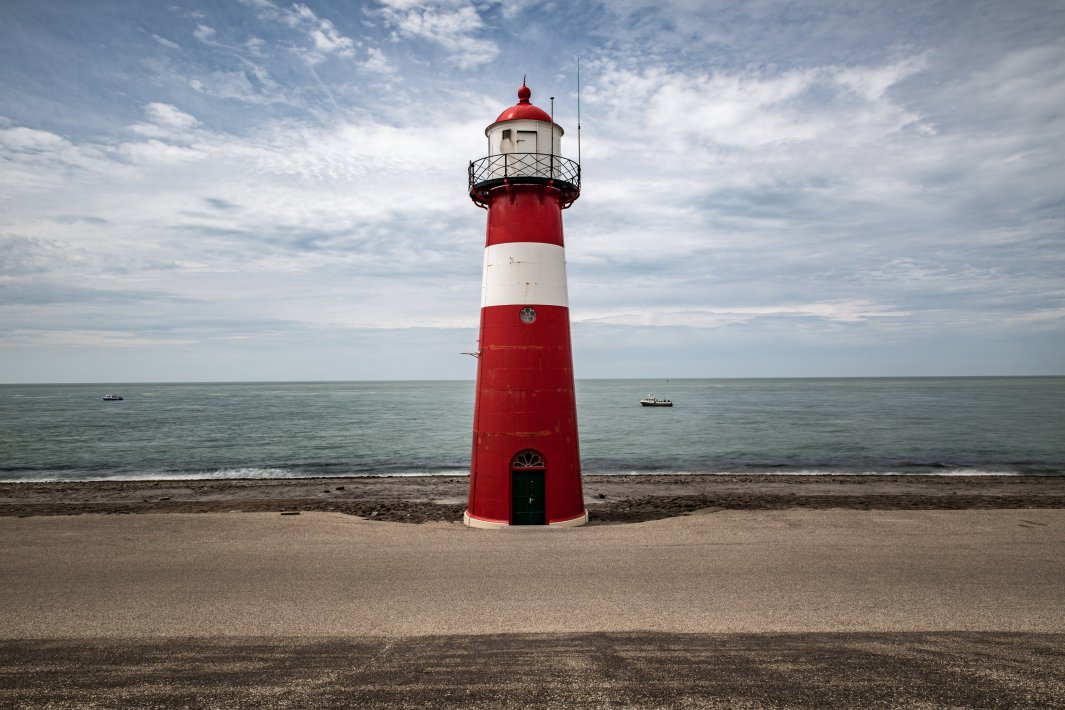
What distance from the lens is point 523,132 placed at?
12.6m

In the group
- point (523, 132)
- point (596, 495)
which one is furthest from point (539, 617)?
point (596, 495)

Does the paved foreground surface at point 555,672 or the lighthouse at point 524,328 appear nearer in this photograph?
the paved foreground surface at point 555,672

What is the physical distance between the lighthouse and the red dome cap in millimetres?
23

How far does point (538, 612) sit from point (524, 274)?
6770mm

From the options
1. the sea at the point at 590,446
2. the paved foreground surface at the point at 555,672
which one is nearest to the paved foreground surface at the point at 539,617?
the paved foreground surface at the point at 555,672

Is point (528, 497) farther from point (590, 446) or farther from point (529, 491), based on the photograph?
point (590, 446)

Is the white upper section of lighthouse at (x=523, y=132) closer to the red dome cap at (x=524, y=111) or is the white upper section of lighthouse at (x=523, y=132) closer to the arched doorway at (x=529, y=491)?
the red dome cap at (x=524, y=111)

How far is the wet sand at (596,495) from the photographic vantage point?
17844 millimetres

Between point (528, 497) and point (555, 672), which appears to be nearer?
point (555, 672)

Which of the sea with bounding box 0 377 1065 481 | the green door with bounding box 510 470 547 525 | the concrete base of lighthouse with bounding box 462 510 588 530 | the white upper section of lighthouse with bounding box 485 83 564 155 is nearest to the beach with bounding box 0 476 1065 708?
the concrete base of lighthouse with bounding box 462 510 588 530

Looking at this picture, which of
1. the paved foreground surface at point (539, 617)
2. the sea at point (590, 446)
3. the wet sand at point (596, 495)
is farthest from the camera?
the sea at point (590, 446)

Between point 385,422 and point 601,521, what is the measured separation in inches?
1950

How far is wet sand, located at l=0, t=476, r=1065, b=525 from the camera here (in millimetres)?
17844

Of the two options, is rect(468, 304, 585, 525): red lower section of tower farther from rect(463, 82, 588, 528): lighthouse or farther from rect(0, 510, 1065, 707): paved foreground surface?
rect(0, 510, 1065, 707): paved foreground surface
